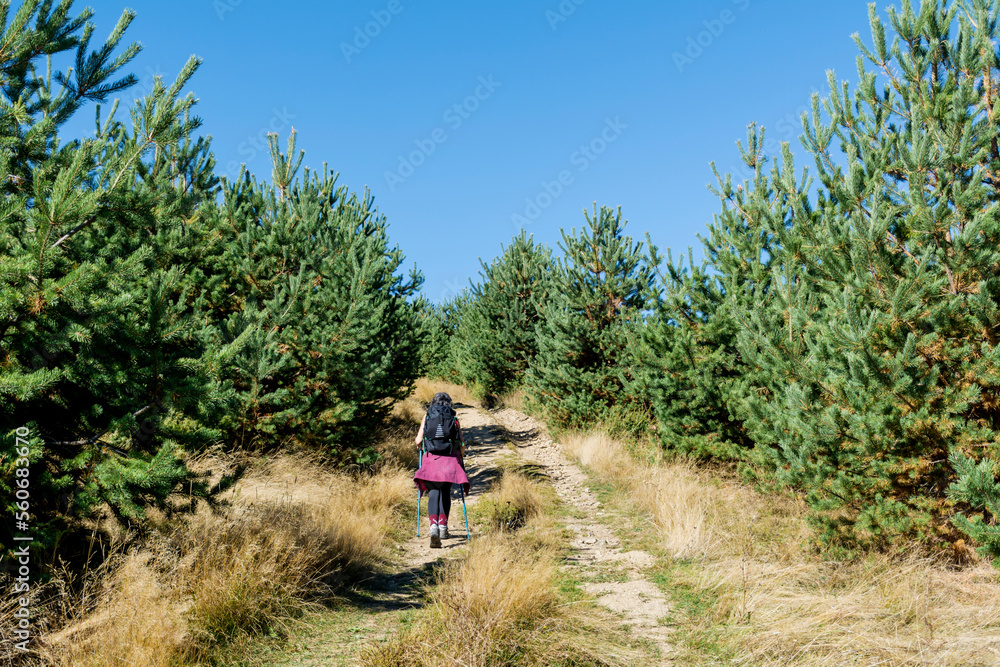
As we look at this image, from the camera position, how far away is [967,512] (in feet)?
15.0

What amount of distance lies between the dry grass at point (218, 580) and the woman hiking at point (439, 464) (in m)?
0.71

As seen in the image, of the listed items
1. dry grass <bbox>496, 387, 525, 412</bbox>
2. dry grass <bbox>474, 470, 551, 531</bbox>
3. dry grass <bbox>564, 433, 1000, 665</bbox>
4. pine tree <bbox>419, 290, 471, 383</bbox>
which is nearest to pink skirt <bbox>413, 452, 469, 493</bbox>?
dry grass <bbox>474, 470, 551, 531</bbox>

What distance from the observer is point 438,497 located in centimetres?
685

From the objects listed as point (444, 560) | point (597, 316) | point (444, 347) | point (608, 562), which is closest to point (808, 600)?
point (608, 562)

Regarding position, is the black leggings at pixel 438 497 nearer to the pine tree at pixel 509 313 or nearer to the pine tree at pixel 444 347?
the pine tree at pixel 509 313

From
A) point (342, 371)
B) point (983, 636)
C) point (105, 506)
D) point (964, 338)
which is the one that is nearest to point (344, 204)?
point (342, 371)

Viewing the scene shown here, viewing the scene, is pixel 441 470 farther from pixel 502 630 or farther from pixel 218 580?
pixel 502 630

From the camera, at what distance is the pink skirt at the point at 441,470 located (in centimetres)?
686

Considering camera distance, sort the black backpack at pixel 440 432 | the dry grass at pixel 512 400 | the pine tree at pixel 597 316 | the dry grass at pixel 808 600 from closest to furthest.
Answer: the dry grass at pixel 808 600 < the black backpack at pixel 440 432 < the pine tree at pixel 597 316 < the dry grass at pixel 512 400

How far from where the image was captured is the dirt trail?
3.94 meters

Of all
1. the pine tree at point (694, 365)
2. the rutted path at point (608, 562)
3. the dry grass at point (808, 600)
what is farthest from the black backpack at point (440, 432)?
the pine tree at point (694, 365)

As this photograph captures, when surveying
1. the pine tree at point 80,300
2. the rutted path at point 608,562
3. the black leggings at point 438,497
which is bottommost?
the rutted path at point 608,562

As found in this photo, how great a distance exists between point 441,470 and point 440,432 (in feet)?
1.55

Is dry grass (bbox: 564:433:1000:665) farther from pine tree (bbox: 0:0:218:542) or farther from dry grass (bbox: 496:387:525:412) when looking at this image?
dry grass (bbox: 496:387:525:412)
